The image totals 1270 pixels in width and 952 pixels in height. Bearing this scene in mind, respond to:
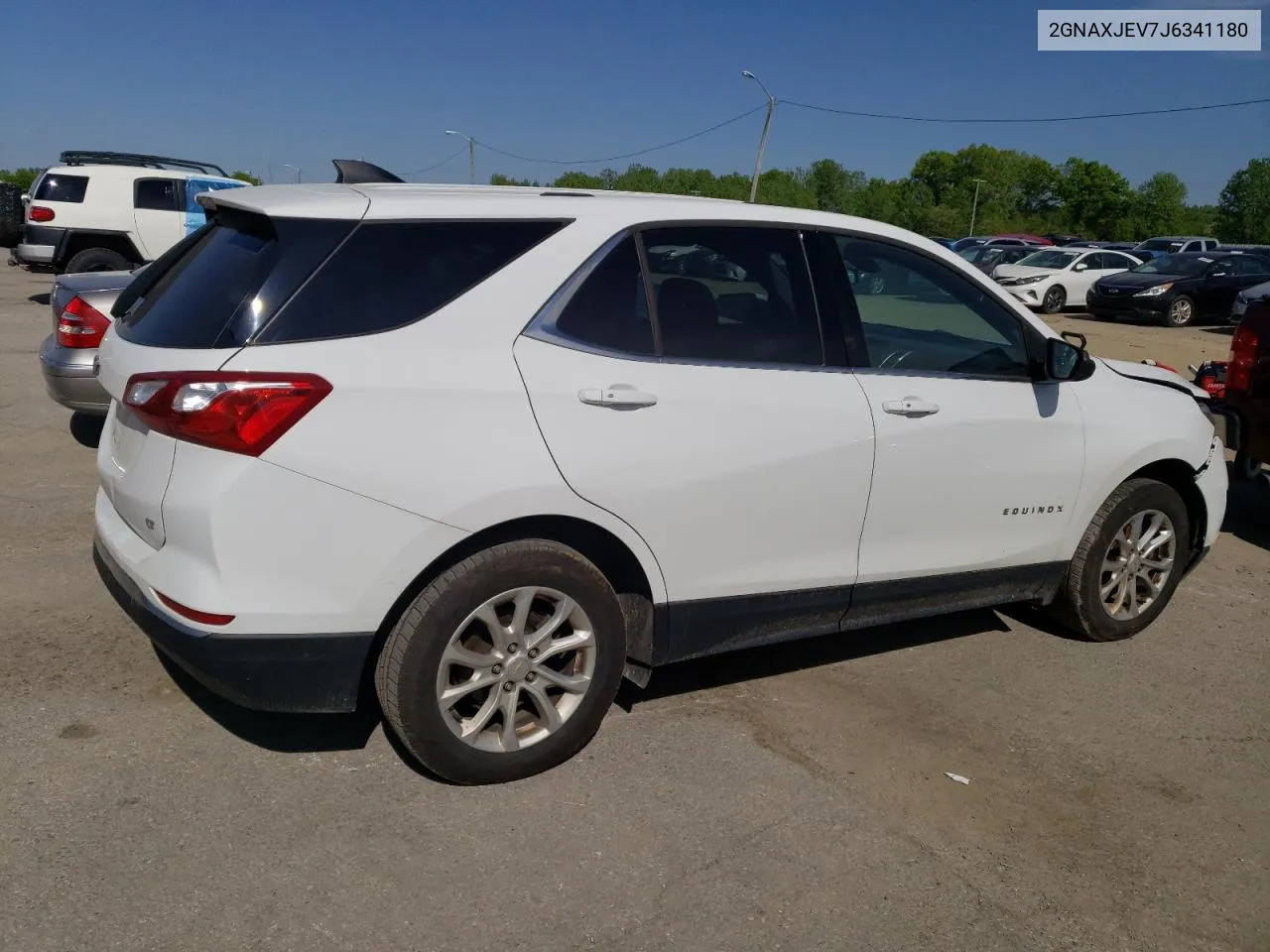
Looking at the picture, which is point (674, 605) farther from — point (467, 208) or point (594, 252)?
point (467, 208)

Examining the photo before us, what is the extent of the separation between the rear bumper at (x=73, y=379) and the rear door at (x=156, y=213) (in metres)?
10.1

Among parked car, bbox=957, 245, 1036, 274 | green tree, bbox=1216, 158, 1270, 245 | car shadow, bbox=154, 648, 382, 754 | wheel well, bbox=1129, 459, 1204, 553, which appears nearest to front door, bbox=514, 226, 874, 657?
car shadow, bbox=154, 648, 382, 754

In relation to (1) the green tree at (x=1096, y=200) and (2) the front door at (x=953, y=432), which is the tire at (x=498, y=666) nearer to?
(2) the front door at (x=953, y=432)

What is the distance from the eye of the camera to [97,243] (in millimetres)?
16156

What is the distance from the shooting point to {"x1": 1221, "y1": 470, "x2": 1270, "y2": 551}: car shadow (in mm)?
6805

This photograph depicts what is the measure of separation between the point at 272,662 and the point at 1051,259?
85.6ft

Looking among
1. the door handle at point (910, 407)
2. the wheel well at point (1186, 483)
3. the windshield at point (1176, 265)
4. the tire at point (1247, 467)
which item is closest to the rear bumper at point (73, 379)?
the door handle at point (910, 407)

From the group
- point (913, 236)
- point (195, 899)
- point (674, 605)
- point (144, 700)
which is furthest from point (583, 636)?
point (913, 236)

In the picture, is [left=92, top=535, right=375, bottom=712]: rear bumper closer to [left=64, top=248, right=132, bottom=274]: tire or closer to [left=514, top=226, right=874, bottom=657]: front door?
[left=514, top=226, right=874, bottom=657]: front door

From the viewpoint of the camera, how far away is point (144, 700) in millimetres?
3791

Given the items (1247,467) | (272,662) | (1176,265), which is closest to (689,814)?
(272,662)

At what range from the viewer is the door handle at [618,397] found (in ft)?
10.7

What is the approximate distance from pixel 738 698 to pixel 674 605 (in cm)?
76

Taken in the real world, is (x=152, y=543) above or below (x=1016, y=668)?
above
